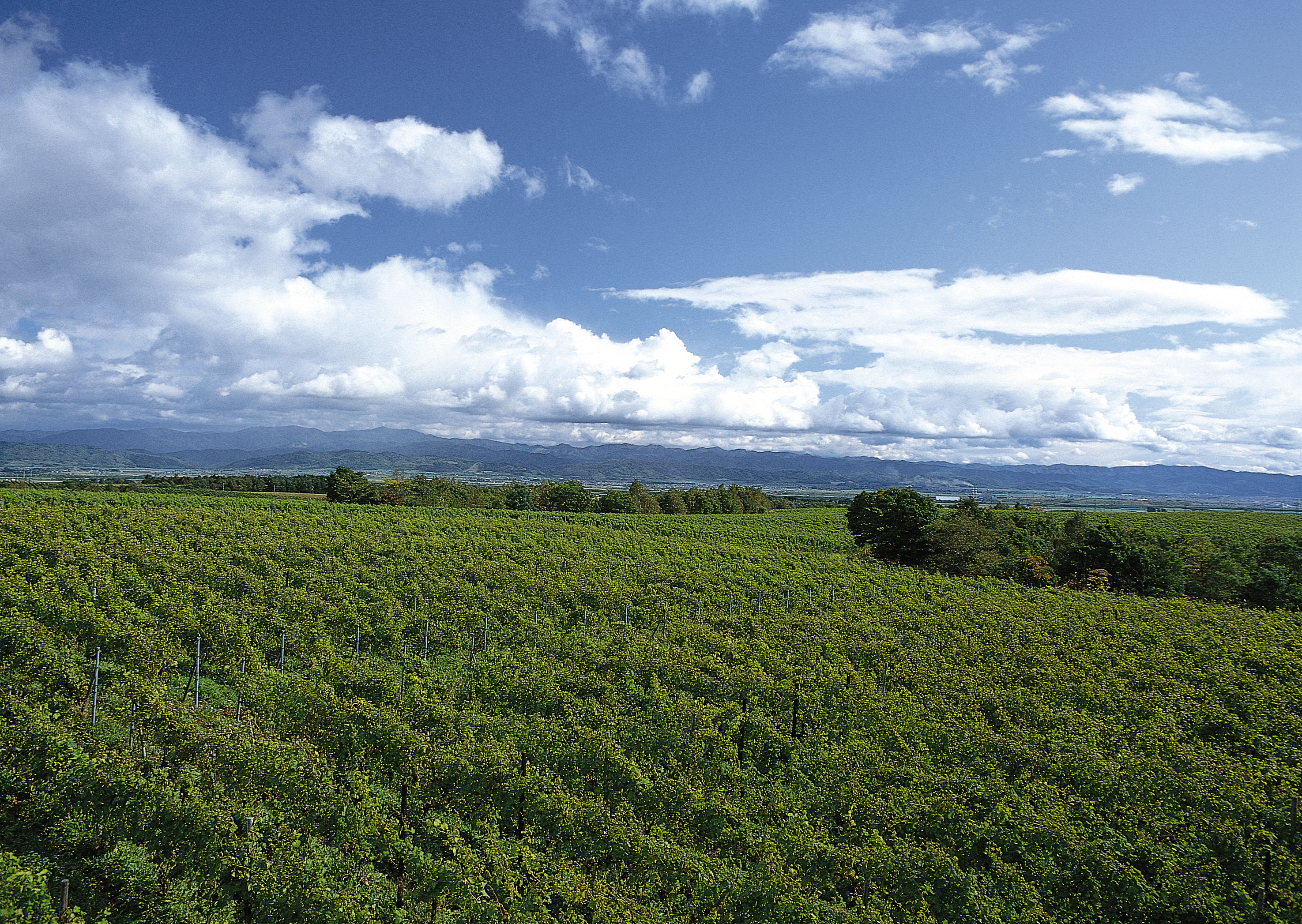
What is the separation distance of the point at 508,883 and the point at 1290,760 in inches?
795

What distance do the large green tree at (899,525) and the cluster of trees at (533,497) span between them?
123 feet

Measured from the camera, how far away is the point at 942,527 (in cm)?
4862

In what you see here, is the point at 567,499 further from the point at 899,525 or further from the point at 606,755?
the point at 606,755

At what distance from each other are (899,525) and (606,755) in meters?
45.4

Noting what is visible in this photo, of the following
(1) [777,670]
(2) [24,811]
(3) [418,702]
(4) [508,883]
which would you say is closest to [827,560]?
(1) [777,670]

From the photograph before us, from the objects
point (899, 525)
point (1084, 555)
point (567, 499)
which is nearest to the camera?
point (1084, 555)

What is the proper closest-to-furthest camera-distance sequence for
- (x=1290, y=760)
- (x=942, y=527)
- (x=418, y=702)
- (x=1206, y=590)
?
(x=418, y=702) < (x=1290, y=760) < (x=1206, y=590) < (x=942, y=527)

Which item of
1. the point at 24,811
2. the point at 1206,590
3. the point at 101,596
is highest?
the point at 101,596

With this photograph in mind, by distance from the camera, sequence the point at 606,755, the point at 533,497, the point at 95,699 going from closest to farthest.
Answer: the point at 606,755, the point at 95,699, the point at 533,497

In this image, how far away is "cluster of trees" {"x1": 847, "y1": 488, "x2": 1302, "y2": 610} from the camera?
4356 cm

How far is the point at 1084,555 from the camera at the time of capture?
4691 centimetres

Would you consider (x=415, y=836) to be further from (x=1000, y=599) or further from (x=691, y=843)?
(x=1000, y=599)

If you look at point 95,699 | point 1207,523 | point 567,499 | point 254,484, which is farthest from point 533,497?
point 1207,523

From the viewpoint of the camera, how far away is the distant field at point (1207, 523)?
2440 inches
